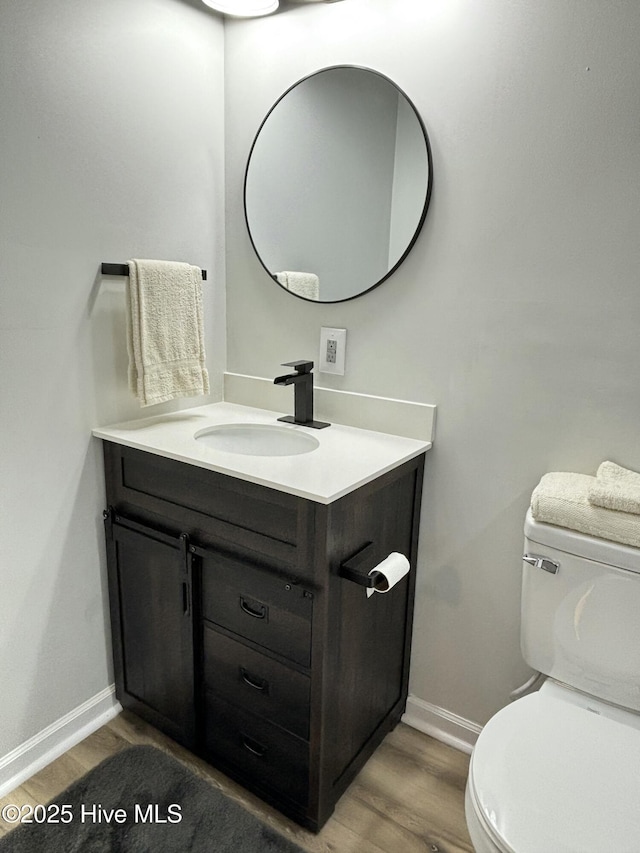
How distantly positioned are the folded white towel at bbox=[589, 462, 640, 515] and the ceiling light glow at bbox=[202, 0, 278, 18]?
1517 mm

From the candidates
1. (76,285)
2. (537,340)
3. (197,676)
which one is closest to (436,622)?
(197,676)

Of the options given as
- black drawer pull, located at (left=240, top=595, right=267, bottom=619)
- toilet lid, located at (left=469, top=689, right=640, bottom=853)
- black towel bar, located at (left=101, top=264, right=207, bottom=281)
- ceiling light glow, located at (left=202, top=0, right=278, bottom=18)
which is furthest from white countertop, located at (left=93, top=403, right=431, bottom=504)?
ceiling light glow, located at (left=202, top=0, right=278, bottom=18)

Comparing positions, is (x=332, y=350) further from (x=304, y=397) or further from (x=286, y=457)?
(x=286, y=457)

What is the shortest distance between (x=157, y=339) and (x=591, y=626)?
129 centimetres

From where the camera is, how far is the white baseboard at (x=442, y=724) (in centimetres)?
167

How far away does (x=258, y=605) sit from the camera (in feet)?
4.51

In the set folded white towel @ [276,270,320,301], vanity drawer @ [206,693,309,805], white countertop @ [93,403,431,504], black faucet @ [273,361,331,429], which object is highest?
folded white towel @ [276,270,320,301]

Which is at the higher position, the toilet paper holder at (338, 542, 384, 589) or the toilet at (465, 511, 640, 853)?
the toilet paper holder at (338, 542, 384, 589)

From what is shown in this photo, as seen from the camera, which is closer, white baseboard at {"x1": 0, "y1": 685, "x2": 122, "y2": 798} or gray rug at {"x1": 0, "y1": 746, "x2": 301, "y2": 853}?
gray rug at {"x1": 0, "y1": 746, "x2": 301, "y2": 853}

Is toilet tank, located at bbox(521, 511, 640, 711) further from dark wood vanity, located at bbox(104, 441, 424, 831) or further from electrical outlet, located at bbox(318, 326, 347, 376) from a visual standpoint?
electrical outlet, located at bbox(318, 326, 347, 376)

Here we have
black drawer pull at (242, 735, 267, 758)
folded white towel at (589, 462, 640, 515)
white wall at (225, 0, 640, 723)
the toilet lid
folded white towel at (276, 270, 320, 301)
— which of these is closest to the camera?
the toilet lid

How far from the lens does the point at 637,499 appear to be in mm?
1138

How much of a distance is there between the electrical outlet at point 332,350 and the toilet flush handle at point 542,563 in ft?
2.43

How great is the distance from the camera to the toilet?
3.10ft
